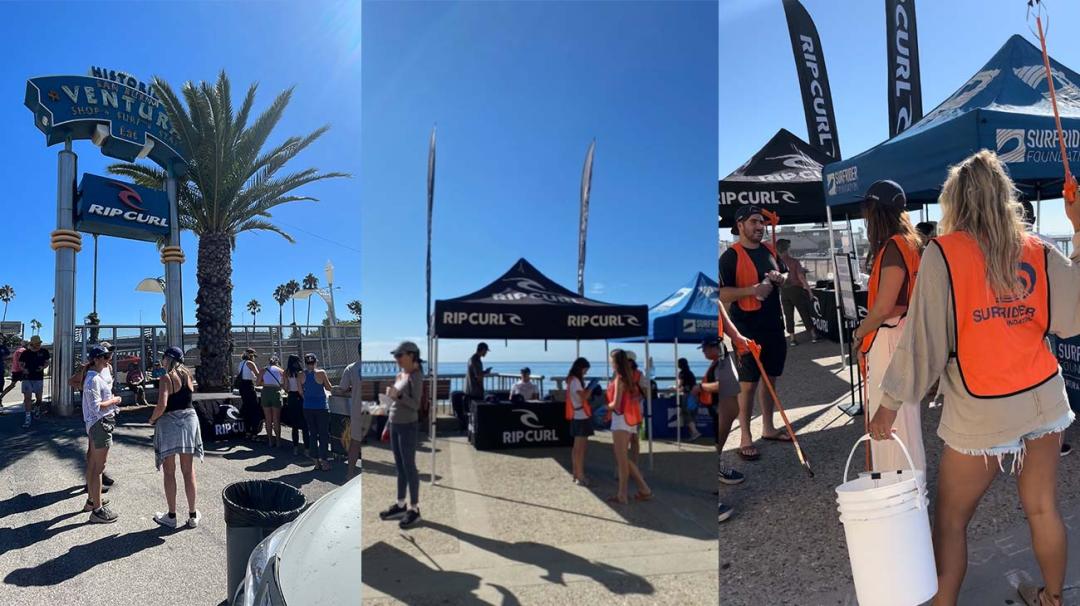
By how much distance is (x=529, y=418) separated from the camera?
48.0 inches

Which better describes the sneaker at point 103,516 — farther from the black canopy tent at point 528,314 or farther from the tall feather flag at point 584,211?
the tall feather flag at point 584,211

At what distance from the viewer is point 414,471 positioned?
46.2 inches

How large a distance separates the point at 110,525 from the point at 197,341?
3.22 ft

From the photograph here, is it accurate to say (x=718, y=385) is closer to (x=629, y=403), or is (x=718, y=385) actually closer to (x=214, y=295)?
(x=629, y=403)

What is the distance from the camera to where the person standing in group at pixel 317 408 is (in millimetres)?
2934

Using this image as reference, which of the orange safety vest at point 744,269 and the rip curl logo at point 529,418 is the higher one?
the orange safety vest at point 744,269

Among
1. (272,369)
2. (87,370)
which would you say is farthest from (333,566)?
(87,370)

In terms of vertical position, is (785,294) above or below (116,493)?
above

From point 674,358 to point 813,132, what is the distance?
18.6 feet

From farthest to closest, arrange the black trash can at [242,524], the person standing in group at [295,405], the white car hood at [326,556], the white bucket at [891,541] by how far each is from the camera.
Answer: the person standing in group at [295,405] → the black trash can at [242,524] → the white bucket at [891,541] → the white car hood at [326,556]

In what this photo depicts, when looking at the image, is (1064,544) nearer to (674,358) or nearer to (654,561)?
(654,561)

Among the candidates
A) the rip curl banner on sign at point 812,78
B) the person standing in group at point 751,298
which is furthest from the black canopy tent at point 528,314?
the rip curl banner on sign at point 812,78

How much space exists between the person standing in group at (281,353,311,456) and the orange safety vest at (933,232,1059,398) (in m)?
2.86

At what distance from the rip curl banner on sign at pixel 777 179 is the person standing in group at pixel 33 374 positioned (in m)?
4.21
